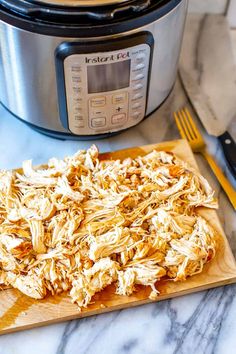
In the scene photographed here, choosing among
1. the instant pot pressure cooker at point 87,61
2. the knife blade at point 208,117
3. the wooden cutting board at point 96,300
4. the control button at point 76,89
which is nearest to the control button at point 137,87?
the instant pot pressure cooker at point 87,61

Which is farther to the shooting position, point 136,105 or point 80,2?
point 136,105

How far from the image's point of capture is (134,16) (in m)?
0.87

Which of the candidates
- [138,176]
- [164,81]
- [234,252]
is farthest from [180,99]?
[234,252]

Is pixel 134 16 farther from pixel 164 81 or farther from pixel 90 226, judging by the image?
pixel 90 226

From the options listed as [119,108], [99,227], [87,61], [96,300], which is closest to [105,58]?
[87,61]

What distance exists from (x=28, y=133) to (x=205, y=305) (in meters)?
0.50

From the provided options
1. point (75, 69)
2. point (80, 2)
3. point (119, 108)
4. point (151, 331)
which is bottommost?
point (151, 331)

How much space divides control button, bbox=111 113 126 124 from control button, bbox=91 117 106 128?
0.02 m

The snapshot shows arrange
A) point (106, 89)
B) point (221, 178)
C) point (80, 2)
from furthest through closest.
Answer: point (221, 178) → point (106, 89) → point (80, 2)

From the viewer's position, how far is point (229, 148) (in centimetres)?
108

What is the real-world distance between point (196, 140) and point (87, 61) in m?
0.33

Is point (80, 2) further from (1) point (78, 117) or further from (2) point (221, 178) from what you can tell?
(2) point (221, 178)

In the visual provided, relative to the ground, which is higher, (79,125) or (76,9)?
(76,9)

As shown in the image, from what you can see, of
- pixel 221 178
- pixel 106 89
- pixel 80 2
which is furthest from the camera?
pixel 221 178
